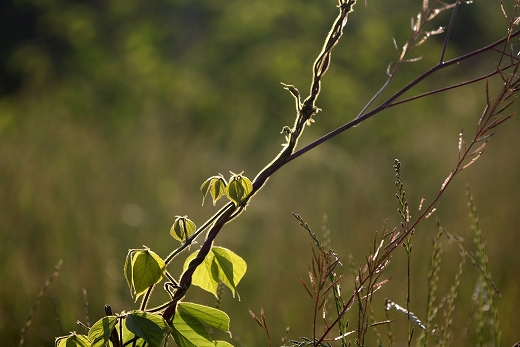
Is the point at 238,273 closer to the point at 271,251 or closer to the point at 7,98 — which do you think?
the point at 271,251

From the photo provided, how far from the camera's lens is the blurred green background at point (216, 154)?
232 cm

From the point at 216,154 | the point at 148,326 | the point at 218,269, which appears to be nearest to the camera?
the point at 148,326

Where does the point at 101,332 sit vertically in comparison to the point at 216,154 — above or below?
below

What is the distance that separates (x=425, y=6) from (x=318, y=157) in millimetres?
3925

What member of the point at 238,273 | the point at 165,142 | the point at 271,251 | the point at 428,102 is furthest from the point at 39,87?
the point at 238,273

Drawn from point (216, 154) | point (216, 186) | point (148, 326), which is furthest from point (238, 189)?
point (216, 154)

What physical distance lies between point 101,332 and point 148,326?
47mm

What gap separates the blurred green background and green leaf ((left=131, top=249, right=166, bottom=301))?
0.27 m

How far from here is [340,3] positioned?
0.58 meters

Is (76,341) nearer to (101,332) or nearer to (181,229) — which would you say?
(101,332)

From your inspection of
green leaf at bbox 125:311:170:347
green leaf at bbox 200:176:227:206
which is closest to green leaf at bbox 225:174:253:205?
green leaf at bbox 200:176:227:206

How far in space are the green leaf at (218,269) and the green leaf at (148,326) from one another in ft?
0.26

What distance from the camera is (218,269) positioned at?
24.7 inches

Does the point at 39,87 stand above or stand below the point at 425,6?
above
